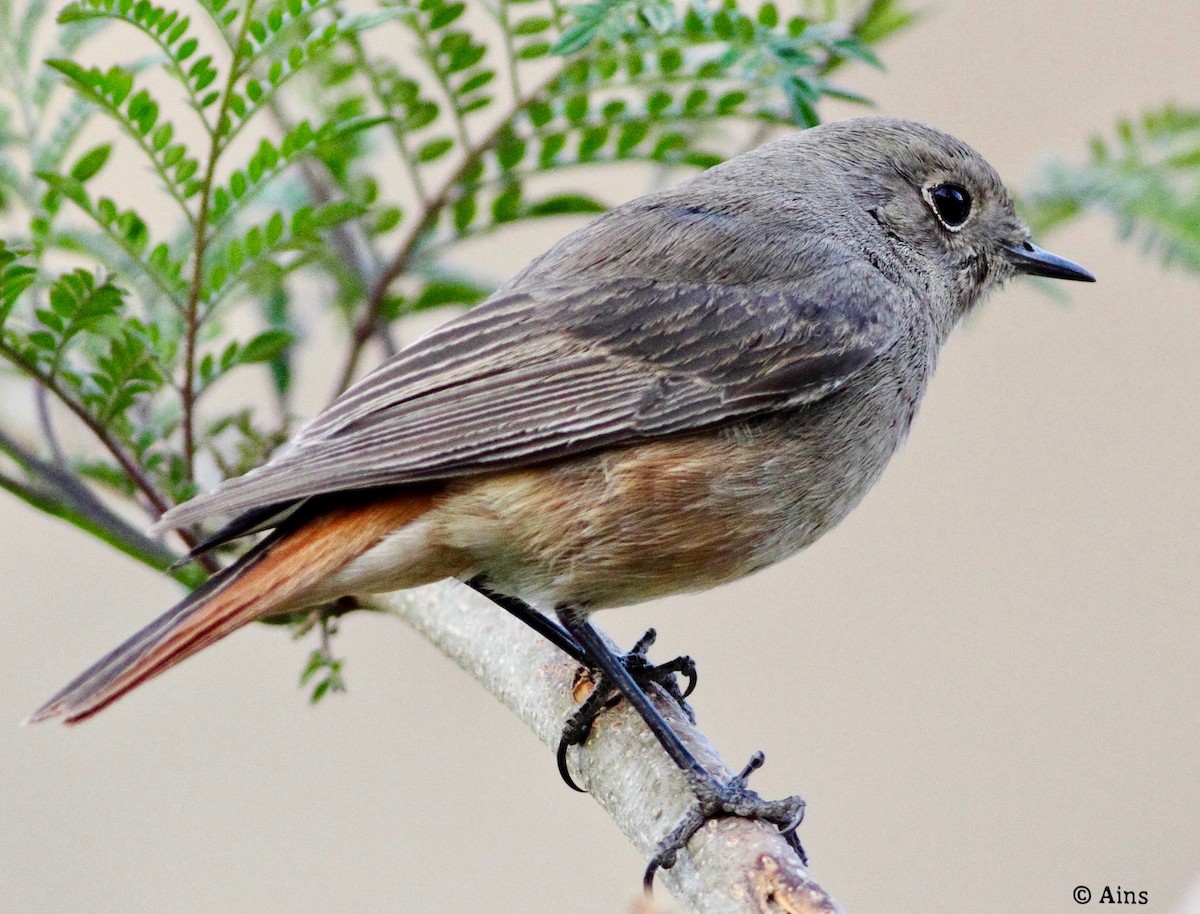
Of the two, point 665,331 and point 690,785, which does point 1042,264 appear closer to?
point 665,331

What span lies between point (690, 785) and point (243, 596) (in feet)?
3.16

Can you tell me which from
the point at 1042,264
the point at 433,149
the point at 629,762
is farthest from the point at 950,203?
the point at 629,762

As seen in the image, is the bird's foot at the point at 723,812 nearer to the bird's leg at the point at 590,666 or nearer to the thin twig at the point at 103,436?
the bird's leg at the point at 590,666

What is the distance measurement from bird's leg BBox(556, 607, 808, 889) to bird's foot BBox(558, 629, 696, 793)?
5 cm

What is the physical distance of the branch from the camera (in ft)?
7.97

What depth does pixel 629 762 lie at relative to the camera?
3100 millimetres

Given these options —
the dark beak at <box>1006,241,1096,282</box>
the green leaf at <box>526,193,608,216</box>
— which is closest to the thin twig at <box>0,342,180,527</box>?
the green leaf at <box>526,193,608,216</box>

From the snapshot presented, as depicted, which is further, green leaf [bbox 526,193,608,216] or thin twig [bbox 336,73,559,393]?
green leaf [bbox 526,193,608,216]

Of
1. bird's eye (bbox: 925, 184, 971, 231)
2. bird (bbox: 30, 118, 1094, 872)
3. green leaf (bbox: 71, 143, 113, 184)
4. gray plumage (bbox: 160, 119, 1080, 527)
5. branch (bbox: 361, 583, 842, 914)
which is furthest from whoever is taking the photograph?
A: bird's eye (bbox: 925, 184, 971, 231)

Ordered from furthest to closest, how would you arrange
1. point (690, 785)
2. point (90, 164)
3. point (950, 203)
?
1. point (950, 203)
2. point (690, 785)
3. point (90, 164)

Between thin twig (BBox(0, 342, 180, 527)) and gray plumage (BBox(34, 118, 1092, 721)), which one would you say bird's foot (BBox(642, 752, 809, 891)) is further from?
thin twig (BBox(0, 342, 180, 527))

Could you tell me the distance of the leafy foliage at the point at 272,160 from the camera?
275 centimetres

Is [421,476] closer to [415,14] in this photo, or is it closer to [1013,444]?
[415,14]

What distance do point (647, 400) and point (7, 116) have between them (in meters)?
1.64
